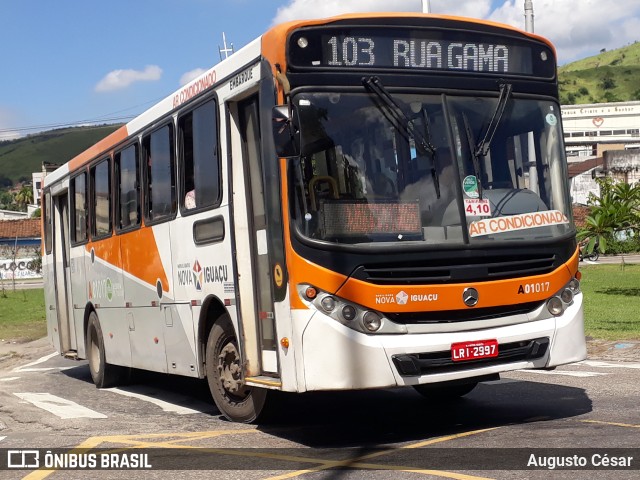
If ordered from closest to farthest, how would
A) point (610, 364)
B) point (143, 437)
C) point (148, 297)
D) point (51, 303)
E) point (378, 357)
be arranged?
point (378, 357) → point (143, 437) → point (148, 297) → point (610, 364) → point (51, 303)

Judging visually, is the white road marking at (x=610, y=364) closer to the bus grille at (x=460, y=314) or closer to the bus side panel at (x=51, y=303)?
the bus grille at (x=460, y=314)

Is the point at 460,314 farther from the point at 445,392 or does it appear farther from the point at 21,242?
the point at 21,242

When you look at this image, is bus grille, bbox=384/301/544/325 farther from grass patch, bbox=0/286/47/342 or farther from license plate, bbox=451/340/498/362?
grass patch, bbox=0/286/47/342

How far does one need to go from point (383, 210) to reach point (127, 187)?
18.9 feet

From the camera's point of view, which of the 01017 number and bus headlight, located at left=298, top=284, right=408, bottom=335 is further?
the 01017 number

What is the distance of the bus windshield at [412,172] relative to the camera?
28.0ft

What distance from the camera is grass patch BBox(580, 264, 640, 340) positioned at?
19344 millimetres

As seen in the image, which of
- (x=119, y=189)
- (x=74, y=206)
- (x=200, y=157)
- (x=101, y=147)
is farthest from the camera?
(x=74, y=206)

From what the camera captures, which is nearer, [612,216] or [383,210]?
[383,210]

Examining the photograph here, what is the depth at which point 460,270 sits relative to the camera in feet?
28.4

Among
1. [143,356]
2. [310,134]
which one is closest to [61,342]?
[143,356]

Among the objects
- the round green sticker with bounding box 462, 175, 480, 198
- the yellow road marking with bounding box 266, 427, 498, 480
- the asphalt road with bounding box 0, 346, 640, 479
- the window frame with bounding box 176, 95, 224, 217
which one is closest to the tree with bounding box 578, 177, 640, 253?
the asphalt road with bounding box 0, 346, 640, 479

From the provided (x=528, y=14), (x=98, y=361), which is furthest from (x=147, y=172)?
(x=528, y=14)

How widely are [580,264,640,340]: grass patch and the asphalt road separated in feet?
16.1
